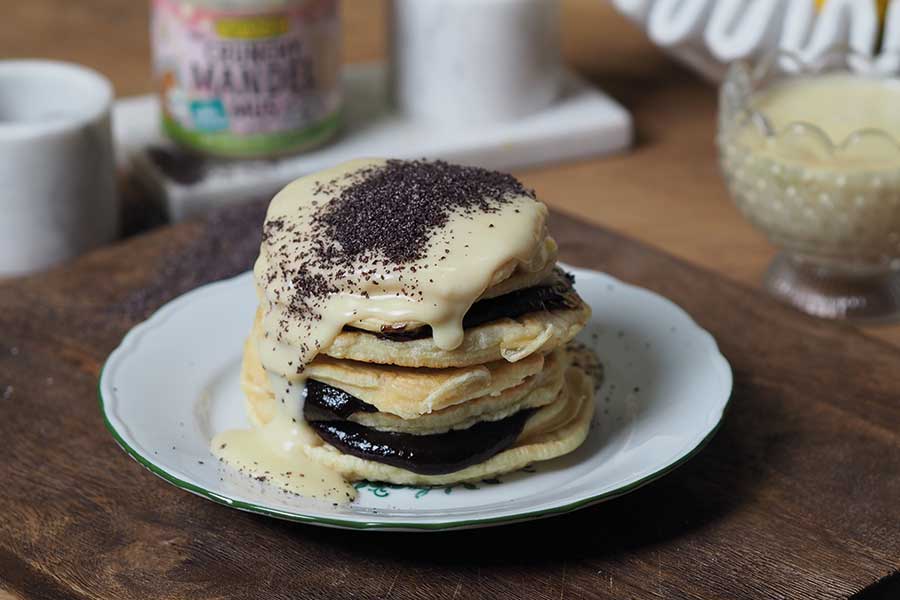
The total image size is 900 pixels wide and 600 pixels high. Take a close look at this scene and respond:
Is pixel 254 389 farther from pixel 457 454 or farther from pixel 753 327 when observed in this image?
pixel 753 327

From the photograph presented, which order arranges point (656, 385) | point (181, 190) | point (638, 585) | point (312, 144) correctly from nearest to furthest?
point (638, 585) → point (656, 385) → point (181, 190) → point (312, 144)

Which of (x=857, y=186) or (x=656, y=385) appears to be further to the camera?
(x=857, y=186)

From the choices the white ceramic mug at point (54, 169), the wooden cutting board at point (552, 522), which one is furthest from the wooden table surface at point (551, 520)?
the white ceramic mug at point (54, 169)

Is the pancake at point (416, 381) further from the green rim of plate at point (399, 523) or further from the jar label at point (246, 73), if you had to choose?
the jar label at point (246, 73)

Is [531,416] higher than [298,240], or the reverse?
[298,240]

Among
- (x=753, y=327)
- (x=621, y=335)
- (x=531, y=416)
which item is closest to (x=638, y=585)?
(x=531, y=416)

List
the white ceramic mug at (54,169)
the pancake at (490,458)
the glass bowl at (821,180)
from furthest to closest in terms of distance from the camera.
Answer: the white ceramic mug at (54,169)
the glass bowl at (821,180)
the pancake at (490,458)

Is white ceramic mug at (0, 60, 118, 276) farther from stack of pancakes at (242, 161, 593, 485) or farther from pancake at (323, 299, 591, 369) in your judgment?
pancake at (323, 299, 591, 369)
